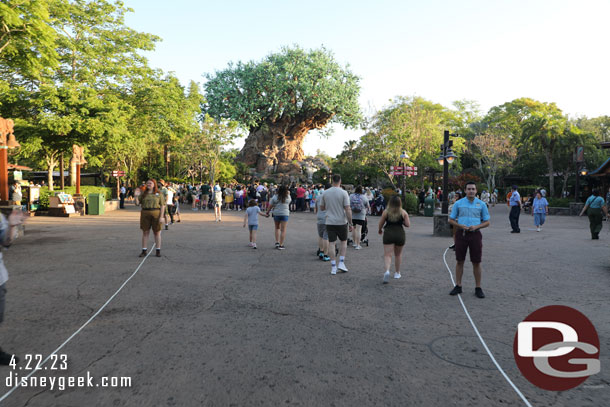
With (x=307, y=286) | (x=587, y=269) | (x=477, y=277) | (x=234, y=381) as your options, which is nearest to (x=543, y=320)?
(x=477, y=277)

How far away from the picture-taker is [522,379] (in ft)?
11.0

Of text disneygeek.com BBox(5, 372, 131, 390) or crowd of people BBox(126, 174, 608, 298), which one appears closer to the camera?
text disneygeek.com BBox(5, 372, 131, 390)

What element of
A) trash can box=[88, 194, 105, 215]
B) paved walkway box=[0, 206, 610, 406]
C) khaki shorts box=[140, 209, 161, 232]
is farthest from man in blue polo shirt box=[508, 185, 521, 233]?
trash can box=[88, 194, 105, 215]

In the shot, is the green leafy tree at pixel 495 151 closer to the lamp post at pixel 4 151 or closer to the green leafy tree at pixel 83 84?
the green leafy tree at pixel 83 84

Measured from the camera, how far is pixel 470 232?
6.05 metres

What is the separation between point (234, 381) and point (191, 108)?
28328 millimetres

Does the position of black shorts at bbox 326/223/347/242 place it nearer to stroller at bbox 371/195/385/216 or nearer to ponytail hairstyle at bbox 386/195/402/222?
ponytail hairstyle at bbox 386/195/402/222

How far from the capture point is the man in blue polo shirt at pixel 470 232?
5973 millimetres

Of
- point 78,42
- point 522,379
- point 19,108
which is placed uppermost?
point 78,42

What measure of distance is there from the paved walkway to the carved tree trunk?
41.7 meters

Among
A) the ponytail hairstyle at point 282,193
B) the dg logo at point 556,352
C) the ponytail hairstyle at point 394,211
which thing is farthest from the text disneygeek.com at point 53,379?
the ponytail hairstyle at point 282,193

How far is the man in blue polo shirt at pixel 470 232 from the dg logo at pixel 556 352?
1.27m

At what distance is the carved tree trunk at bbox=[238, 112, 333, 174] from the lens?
5022 cm

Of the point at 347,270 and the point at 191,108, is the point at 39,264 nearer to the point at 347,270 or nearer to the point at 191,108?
the point at 347,270
